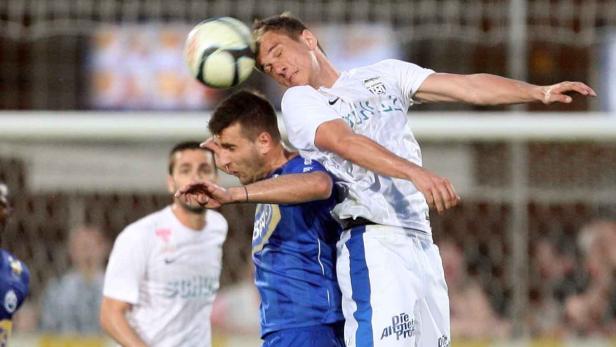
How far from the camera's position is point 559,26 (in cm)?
955

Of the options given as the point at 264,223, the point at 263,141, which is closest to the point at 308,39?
the point at 263,141

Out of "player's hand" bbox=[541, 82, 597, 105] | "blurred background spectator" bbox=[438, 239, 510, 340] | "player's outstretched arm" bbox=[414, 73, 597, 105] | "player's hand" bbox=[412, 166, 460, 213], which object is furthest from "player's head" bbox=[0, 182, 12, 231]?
"blurred background spectator" bbox=[438, 239, 510, 340]

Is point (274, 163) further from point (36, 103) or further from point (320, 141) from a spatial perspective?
point (36, 103)

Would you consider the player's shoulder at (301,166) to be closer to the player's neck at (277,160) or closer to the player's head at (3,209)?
the player's neck at (277,160)

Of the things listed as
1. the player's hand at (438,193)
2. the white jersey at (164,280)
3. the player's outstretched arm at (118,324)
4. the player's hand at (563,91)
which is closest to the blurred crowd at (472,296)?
the white jersey at (164,280)

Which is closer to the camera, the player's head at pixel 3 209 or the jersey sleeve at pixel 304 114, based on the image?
the jersey sleeve at pixel 304 114

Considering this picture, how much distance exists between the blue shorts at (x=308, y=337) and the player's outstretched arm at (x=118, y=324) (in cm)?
116

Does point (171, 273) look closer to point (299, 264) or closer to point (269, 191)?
point (299, 264)

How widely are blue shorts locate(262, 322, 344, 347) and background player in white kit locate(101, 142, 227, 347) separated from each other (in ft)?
4.33

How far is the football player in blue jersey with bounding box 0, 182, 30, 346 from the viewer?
5781mm

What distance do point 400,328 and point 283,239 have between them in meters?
0.61

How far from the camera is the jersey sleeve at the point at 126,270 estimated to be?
6.16 metres

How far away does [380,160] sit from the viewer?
178 inches

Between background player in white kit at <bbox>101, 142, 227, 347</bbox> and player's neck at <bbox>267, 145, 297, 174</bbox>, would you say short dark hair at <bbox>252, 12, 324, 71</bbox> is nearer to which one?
player's neck at <bbox>267, 145, 297, 174</bbox>
